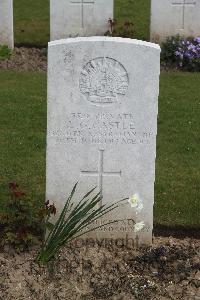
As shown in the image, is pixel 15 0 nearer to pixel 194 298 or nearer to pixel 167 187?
pixel 167 187

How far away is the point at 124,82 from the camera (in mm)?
4645

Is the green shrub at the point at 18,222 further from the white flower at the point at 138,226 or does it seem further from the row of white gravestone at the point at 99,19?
the row of white gravestone at the point at 99,19

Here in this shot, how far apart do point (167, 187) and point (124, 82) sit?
1.76m

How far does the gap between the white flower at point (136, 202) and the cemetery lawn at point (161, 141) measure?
731 mm

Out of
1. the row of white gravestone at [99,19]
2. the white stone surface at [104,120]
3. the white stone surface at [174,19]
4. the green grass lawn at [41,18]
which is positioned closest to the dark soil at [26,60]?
the row of white gravestone at [99,19]

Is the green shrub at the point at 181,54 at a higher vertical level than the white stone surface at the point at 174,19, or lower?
lower

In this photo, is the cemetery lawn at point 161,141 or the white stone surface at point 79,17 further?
the white stone surface at point 79,17

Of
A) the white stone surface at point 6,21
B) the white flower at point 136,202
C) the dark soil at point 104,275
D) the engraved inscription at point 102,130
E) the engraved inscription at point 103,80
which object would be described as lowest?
the dark soil at point 104,275

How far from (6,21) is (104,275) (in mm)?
6370

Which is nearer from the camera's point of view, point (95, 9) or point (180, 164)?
point (180, 164)

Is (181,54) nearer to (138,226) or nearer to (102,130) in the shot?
(102,130)

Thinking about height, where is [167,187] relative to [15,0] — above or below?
below

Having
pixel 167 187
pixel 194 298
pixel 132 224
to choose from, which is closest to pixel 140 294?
pixel 194 298

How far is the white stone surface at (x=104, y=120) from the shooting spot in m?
4.59
